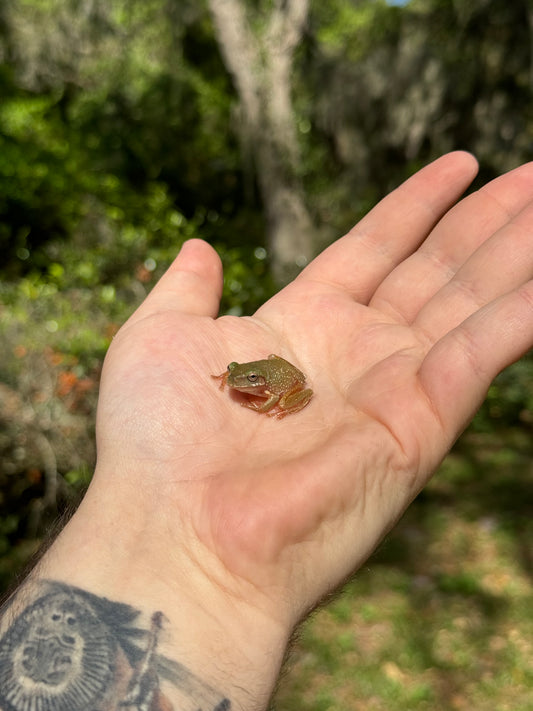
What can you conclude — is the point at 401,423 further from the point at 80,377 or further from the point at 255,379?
the point at 80,377

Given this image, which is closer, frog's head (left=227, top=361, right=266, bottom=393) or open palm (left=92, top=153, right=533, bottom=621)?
open palm (left=92, top=153, right=533, bottom=621)

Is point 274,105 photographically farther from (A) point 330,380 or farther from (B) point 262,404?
(B) point 262,404

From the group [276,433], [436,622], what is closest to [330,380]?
[276,433]

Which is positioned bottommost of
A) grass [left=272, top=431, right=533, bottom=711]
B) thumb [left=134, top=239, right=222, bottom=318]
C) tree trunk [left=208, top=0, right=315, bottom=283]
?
grass [left=272, top=431, right=533, bottom=711]

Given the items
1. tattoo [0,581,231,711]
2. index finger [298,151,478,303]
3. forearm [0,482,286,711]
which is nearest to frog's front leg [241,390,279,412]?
forearm [0,482,286,711]

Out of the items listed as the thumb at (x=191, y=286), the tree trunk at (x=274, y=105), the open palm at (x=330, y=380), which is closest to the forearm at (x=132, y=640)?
the open palm at (x=330, y=380)

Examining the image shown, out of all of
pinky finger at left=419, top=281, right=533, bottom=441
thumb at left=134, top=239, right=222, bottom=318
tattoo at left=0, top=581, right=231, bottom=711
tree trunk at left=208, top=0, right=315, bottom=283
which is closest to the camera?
tattoo at left=0, top=581, right=231, bottom=711

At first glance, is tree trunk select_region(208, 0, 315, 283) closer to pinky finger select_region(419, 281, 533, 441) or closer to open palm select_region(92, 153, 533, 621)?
open palm select_region(92, 153, 533, 621)
